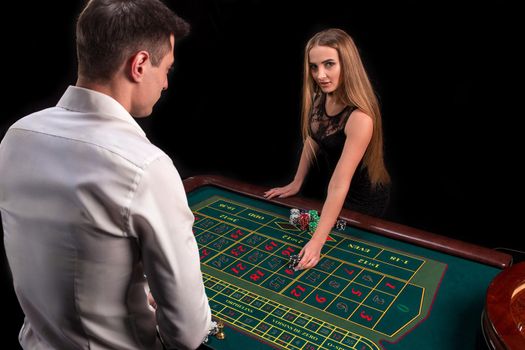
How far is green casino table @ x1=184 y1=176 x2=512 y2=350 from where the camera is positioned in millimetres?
1543

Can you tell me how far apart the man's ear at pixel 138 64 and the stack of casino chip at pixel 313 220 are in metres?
1.23

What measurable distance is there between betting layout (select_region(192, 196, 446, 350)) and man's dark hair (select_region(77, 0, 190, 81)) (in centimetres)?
91

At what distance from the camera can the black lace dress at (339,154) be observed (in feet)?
8.15

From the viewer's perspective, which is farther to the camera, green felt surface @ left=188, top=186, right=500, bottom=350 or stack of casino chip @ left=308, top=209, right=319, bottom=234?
stack of casino chip @ left=308, top=209, right=319, bottom=234

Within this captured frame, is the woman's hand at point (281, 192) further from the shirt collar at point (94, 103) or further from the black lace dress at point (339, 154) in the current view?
the shirt collar at point (94, 103)

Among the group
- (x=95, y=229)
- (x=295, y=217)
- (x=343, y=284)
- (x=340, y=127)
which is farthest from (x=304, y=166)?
(x=95, y=229)

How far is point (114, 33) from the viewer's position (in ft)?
3.64

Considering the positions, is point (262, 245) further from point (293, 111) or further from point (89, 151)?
point (293, 111)

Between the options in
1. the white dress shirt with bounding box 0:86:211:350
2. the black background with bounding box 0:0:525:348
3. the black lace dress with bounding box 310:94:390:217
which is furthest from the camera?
the black background with bounding box 0:0:525:348

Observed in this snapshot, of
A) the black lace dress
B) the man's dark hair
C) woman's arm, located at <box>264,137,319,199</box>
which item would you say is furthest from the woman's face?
the man's dark hair

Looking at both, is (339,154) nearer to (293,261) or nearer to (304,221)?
(304,221)

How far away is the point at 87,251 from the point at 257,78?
2876 mm

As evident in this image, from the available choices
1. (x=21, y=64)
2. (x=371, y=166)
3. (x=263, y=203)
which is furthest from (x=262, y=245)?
(x=21, y=64)

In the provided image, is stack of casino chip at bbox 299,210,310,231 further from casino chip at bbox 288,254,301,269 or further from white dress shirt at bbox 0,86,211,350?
white dress shirt at bbox 0,86,211,350
